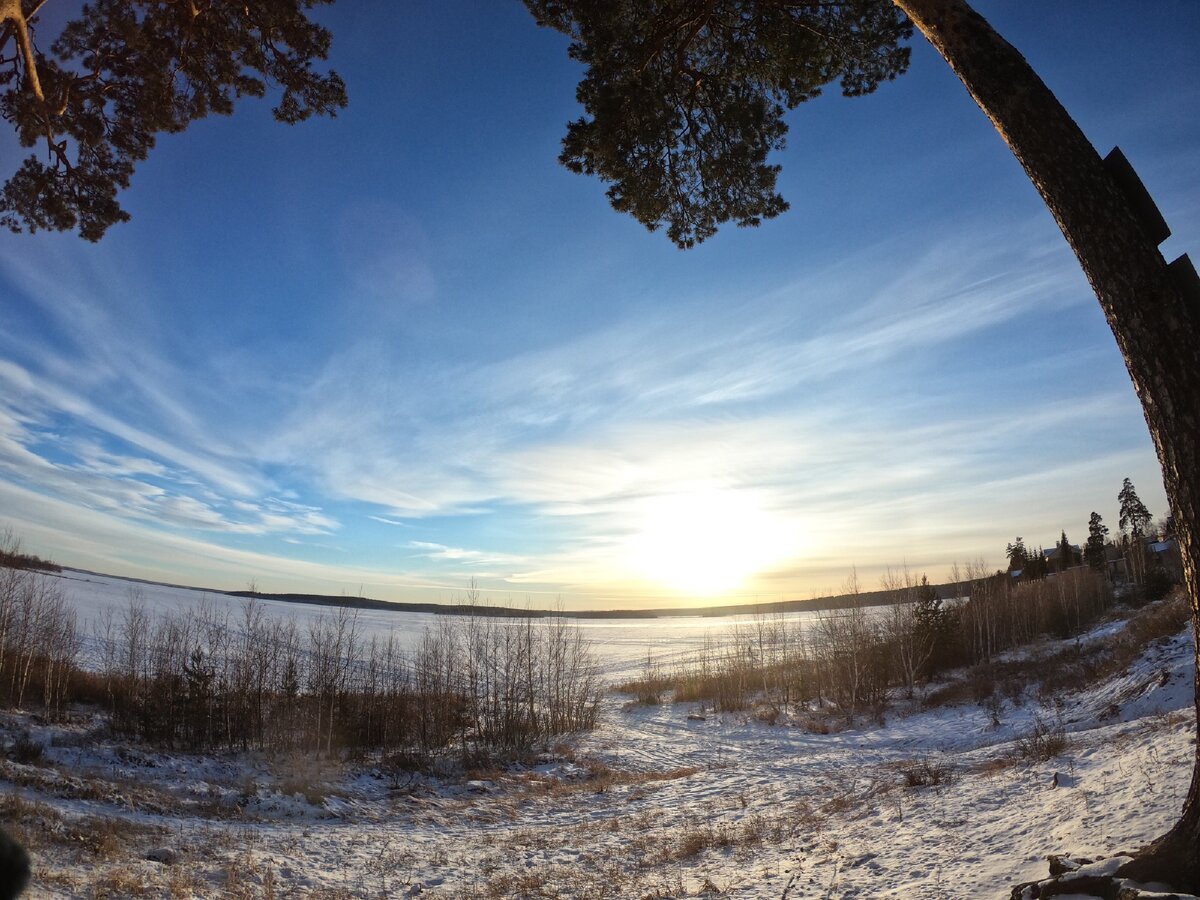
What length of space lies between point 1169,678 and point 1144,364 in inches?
712

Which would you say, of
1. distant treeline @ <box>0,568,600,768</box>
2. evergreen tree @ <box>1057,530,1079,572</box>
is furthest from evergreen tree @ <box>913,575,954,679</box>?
evergreen tree @ <box>1057,530,1079,572</box>

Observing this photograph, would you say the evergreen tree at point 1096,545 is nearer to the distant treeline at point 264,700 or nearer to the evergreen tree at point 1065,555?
the evergreen tree at point 1065,555

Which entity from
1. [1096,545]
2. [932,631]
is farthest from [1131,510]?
[932,631]

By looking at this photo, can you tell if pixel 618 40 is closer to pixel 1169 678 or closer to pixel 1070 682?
pixel 1169 678

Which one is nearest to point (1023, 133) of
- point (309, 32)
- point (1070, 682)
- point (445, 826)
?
point (309, 32)

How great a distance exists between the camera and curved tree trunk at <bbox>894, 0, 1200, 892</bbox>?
437 centimetres

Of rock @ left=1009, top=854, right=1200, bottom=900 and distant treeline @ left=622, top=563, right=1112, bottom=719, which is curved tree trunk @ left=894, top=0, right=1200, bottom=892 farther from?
distant treeline @ left=622, top=563, right=1112, bottom=719

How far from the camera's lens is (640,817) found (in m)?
15.4

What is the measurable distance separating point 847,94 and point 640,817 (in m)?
15.3

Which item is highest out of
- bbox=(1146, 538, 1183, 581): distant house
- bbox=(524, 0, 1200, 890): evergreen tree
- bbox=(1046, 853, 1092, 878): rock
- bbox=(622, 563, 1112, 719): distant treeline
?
bbox=(524, 0, 1200, 890): evergreen tree

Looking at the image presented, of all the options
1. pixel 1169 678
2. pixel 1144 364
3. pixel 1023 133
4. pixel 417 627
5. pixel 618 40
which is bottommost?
pixel 417 627

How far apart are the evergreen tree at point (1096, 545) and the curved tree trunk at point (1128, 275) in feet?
280

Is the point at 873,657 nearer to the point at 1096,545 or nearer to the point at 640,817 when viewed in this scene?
the point at 640,817

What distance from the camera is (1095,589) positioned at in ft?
197
